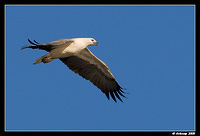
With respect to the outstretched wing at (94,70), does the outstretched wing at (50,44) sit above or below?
above

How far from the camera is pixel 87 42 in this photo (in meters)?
11.4

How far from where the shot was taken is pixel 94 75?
12.6m

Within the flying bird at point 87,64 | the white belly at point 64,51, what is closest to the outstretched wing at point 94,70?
the flying bird at point 87,64

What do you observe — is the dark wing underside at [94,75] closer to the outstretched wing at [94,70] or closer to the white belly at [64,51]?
the outstretched wing at [94,70]

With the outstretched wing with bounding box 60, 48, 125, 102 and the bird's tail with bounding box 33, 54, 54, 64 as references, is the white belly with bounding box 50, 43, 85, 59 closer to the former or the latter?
the bird's tail with bounding box 33, 54, 54, 64

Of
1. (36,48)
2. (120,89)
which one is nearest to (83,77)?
(120,89)

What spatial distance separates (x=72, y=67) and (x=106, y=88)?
1.29 metres

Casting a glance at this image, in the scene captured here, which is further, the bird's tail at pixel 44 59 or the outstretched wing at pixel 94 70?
the outstretched wing at pixel 94 70

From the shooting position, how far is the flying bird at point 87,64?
11.1m

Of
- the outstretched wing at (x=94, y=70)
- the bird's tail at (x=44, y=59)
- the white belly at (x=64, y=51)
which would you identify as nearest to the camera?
the white belly at (x=64, y=51)

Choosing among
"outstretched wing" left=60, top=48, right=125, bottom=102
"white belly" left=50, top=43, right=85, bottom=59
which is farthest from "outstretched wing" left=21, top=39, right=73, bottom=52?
"outstretched wing" left=60, top=48, right=125, bottom=102

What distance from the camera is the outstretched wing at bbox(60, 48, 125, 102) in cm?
1227
